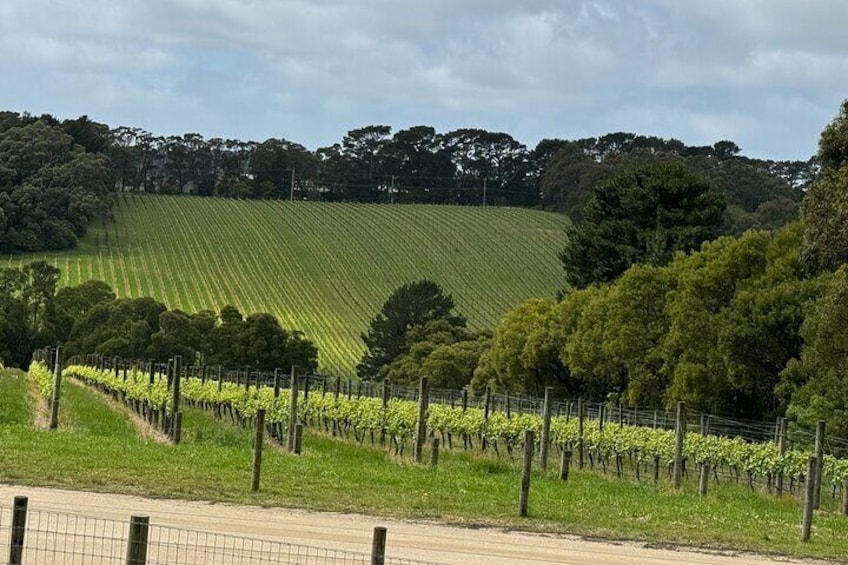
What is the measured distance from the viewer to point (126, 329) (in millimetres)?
89812

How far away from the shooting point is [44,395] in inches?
1708

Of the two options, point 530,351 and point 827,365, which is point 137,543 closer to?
point 827,365

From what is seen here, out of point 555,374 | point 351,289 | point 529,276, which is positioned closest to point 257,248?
point 351,289

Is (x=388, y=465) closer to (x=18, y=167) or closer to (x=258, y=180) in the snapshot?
(x=18, y=167)

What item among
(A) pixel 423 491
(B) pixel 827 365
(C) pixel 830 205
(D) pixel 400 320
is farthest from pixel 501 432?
(D) pixel 400 320

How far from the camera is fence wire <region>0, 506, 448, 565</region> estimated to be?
36.4 ft

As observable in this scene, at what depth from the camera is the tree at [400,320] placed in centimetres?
9150

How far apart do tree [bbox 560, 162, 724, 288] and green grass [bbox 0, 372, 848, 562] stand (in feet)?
130

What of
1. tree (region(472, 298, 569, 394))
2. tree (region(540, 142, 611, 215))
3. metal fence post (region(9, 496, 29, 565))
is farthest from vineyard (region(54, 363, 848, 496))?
tree (region(540, 142, 611, 215))

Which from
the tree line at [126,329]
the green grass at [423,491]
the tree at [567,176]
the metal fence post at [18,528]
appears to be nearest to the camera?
the metal fence post at [18,528]

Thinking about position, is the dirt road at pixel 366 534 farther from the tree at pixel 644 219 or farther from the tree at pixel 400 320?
the tree at pixel 400 320

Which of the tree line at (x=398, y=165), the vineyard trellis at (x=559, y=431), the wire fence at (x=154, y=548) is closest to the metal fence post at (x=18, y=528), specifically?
the wire fence at (x=154, y=548)

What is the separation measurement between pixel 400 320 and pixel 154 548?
83355 mm

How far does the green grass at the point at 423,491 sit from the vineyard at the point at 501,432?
2.87 meters
